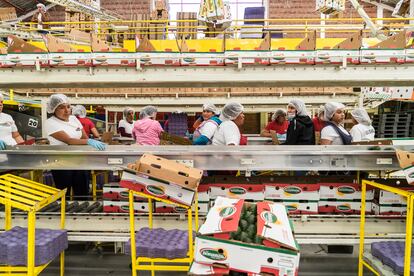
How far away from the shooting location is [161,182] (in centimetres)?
204

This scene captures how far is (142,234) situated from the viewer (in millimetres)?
2359

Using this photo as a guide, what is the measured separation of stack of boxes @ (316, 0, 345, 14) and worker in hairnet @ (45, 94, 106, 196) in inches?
157

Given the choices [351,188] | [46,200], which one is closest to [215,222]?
[46,200]

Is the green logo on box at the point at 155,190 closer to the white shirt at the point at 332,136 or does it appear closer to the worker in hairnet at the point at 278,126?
the white shirt at the point at 332,136

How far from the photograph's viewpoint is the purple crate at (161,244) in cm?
216

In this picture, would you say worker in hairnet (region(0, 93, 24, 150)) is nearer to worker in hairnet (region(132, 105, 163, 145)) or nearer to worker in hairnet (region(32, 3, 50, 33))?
worker in hairnet (region(132, 105, 163, 145))

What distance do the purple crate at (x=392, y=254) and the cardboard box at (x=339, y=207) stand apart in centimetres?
35

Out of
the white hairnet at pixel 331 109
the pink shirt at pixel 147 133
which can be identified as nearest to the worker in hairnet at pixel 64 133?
the pink shirt at pixel 147 133

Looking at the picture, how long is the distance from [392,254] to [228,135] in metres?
1.62

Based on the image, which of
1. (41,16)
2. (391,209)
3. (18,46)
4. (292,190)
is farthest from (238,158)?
(41,16)

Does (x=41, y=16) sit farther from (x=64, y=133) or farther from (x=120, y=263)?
(x=120, y=263)

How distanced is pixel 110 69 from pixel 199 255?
2382 millimetres

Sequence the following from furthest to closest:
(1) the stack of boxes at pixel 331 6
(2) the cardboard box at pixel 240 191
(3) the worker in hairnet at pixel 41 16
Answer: (3) the worker in hairnet at pixel 41 16, (1) the stack of boxes at pixel 331 6, (2) the cardboard box at pixel 240 191

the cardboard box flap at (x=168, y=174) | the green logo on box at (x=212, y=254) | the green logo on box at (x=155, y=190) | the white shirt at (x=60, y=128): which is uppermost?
the white shirt at (x=60, y=128)
